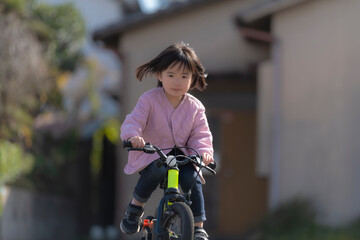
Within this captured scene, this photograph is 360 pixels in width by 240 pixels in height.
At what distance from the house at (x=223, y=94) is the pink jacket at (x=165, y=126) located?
8.53m

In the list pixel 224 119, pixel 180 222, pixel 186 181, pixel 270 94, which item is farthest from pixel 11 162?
pixel 180 222

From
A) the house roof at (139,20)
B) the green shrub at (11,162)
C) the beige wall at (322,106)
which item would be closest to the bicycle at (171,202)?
the beige wall at (322,106)

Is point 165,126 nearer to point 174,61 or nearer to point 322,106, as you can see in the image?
point 174,61

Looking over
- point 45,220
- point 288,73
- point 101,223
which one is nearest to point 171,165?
point 288,73

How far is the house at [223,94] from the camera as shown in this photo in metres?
13.4

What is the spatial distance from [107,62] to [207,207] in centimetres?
1347

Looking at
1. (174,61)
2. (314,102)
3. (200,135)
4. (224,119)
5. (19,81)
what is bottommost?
(200,135)

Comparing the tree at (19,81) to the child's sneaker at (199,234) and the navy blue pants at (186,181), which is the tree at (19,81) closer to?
the navy blue pants at (186,181)

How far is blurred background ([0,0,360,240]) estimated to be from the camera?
10.6 meters

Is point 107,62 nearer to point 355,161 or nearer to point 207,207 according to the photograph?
point 207,207

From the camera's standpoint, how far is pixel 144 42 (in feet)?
46.4

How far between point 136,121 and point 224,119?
368 inches

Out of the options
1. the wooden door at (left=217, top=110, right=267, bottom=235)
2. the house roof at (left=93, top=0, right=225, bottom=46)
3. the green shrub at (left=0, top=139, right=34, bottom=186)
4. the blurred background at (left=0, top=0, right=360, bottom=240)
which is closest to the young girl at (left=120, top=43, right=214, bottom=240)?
the blurred background at (left=0, top=0, right=360, bottom=240)

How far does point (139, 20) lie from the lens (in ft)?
45.6
